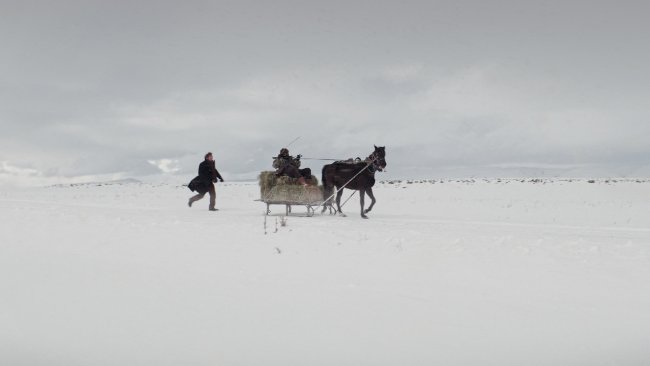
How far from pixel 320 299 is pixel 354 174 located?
9.25m

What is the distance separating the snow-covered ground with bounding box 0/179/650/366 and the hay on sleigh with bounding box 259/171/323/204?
462 cm

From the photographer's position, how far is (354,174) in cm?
1477

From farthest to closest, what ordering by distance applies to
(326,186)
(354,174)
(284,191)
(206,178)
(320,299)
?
1. (206,178)
2. (326,186)
3. (354,174)
4. (284,191)
5. (320,299)

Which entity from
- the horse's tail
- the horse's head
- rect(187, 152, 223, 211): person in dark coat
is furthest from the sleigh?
rect(187, 152, 223, 211): person in dark coat

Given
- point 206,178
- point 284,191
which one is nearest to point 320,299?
point 284,191

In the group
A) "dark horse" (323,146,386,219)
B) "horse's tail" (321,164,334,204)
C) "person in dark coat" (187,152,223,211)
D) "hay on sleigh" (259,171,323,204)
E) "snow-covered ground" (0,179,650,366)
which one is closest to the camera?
"snow-covered ground" (0,179,650,366)

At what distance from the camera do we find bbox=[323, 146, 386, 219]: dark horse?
47.4 ft

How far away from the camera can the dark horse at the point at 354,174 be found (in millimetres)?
14461

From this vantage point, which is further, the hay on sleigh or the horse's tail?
the horse's tail

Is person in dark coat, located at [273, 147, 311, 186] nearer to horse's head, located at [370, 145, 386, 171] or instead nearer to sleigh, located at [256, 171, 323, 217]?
sleigh, located at [256, 171, 323, 217]

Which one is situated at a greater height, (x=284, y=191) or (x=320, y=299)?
(x=284, y=191)

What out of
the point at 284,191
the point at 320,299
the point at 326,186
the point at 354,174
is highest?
the point at 354,174

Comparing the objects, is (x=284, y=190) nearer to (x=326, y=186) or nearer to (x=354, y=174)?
(x=326, y=186)

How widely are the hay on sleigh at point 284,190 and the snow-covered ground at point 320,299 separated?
4.62 m
